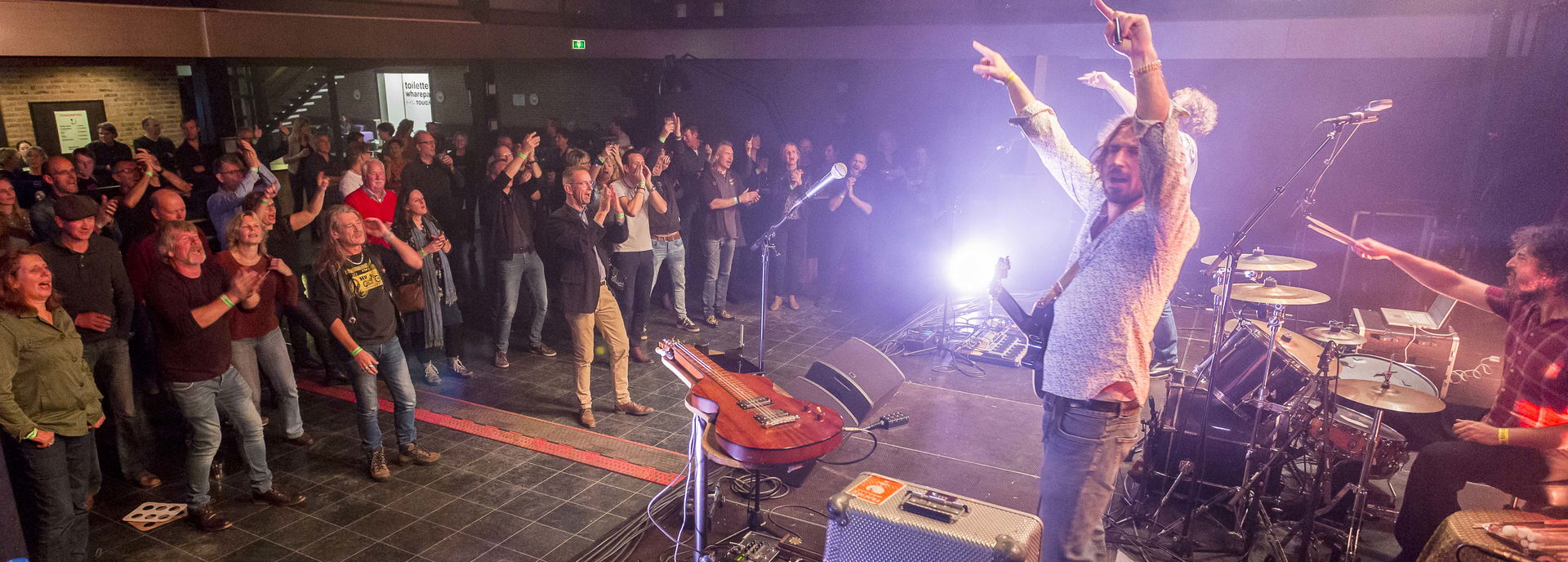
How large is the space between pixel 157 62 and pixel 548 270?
391 centimetres

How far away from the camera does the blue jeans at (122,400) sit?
4.20 meters

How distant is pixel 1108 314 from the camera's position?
2209 mm

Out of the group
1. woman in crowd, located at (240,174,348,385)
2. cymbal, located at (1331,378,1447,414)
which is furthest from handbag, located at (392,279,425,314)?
cymbal, located at (1331,378,1447,414)

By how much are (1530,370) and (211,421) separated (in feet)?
18.9

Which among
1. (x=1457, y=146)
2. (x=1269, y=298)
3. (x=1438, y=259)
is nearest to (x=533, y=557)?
(x=1269, y=298)

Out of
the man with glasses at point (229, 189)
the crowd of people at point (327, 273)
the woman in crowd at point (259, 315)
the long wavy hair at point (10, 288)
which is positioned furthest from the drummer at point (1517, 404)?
the man with glasses at point (229, 189)

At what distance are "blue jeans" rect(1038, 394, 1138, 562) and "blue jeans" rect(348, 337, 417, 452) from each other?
3.54 metres

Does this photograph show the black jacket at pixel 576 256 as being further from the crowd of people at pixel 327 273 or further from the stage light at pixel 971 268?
the stage light at pixel 971 268

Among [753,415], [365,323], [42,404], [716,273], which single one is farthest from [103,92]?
[753,415]

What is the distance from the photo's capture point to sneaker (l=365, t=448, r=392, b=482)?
4512 mm

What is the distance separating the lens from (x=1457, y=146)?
25.6 feet

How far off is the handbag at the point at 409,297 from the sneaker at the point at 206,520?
5.08ft

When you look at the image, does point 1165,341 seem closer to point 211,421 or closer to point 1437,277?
point 1437,277

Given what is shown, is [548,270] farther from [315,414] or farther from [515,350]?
[315,414]
